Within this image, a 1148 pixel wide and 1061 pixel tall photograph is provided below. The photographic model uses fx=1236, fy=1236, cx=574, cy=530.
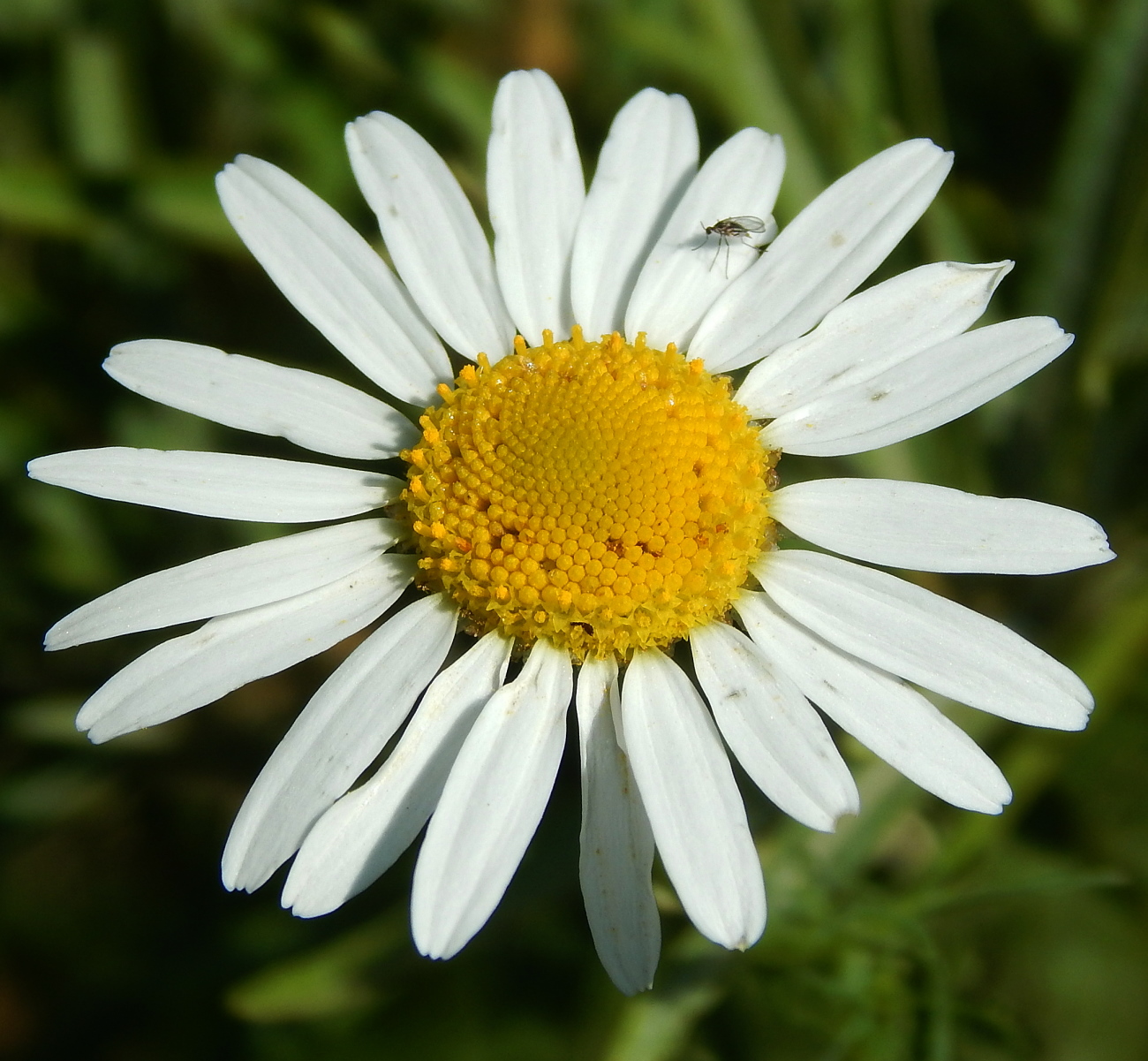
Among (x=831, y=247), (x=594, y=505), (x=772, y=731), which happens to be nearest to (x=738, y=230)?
(x=831, y=247)

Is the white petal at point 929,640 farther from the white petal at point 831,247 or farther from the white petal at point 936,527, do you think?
the white petal at point 831,247

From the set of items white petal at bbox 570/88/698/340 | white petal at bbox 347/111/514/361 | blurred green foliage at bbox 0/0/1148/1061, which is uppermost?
white petal at bbox 347/111/514/361

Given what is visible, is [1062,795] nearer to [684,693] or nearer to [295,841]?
[684,693]

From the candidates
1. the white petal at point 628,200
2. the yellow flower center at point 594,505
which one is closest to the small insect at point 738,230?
the white petal at point 628,200

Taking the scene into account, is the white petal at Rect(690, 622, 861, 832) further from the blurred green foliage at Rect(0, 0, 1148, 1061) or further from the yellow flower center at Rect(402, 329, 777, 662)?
the blurred green foliage at Rect(0, 0, 1148, 1061)

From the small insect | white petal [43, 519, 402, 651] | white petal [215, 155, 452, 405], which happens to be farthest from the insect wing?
white petal [43, 519, 402, 651]
